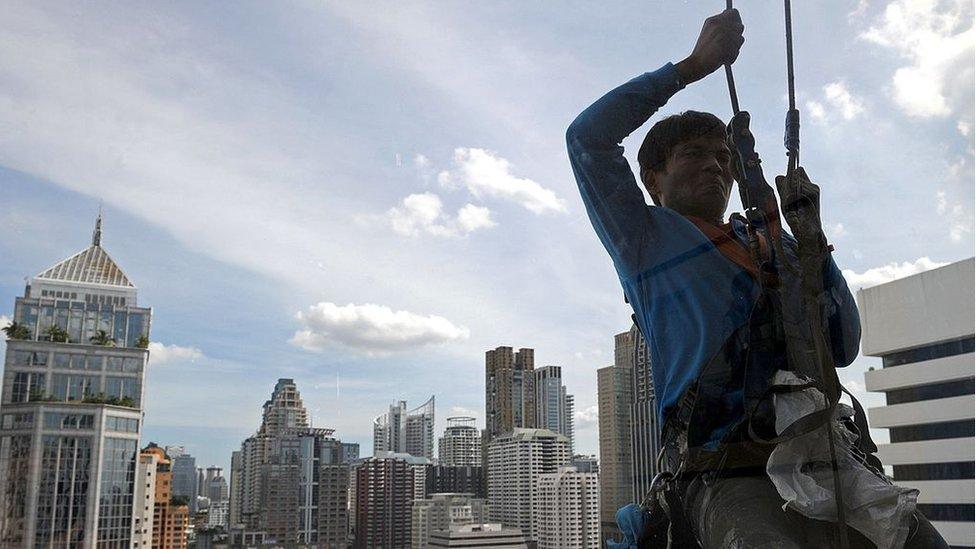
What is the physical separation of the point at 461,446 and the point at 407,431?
2.03m

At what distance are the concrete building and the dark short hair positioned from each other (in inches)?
356

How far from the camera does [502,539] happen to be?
1018 cm

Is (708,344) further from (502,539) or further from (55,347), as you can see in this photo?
(55,347)

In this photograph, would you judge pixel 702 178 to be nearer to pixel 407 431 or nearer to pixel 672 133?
pixel 672 133

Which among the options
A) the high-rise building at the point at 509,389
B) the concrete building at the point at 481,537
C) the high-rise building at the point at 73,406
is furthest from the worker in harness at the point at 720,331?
the high-rise building at the point at 73,406

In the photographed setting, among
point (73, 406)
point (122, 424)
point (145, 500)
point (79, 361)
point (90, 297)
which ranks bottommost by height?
point (145, 500)

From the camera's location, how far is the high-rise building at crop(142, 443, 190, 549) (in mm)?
17922

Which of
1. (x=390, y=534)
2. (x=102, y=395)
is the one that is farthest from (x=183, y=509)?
(x=102, y=395)

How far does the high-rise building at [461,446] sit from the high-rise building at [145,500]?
6542mm

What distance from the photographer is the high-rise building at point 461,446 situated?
1470 cm

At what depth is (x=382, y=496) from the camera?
1919cm

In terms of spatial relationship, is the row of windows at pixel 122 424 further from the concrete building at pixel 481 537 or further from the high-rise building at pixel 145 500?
the concrete building at pixel 481 537

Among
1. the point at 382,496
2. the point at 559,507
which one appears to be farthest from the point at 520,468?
the point at 382,496

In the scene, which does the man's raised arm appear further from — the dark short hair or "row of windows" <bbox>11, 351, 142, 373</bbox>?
"row of windows" <bbox>11, 351, 142, 373</bbox>
